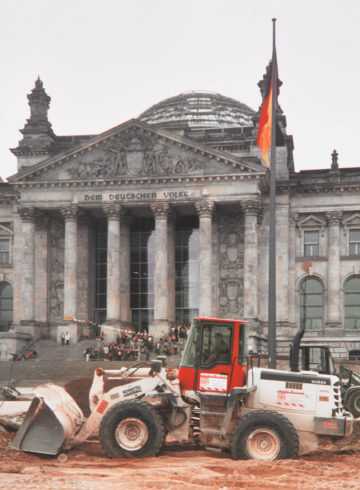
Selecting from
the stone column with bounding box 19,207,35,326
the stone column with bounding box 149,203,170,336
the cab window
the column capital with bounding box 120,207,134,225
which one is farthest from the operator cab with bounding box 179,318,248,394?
the stone column with bounding box 19,207,35,326

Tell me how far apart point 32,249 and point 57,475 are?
42.7 meters

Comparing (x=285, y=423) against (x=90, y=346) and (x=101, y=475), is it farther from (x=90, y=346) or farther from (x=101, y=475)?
(x=90, y=346)

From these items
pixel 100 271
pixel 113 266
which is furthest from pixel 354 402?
pixel 100 271

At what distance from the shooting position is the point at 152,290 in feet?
195

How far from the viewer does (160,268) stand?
54.9m

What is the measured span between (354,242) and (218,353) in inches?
1648

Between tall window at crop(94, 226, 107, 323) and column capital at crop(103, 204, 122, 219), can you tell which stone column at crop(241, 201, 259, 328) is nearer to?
column capital at crop(103, 204, 122, 219)

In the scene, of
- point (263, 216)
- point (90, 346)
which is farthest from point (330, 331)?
point (90, 346)

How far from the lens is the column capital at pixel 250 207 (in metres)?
54.1

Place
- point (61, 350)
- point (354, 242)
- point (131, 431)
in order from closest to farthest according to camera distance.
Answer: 1. point (131, 431)
2. point (61, 350)
3. point (354, 242)

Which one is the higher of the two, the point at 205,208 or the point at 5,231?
the point at 205,208

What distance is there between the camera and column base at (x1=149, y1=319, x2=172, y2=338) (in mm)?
53656

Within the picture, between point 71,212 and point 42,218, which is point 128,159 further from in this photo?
point 42,218

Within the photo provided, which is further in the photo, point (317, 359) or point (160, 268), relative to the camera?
point (160, 268)
